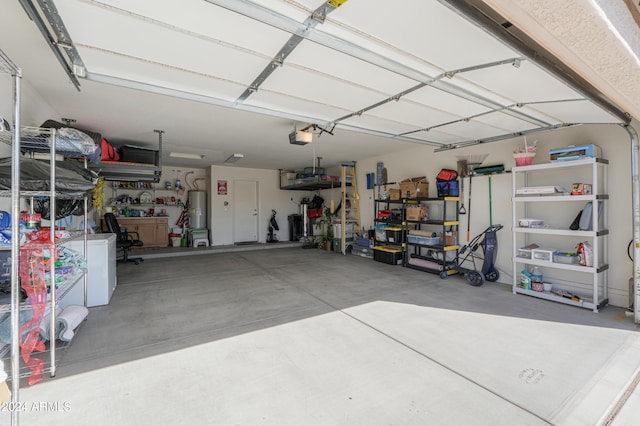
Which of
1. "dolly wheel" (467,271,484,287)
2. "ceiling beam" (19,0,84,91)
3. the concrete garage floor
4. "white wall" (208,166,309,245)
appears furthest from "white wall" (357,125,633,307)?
"ceiling beam" (19,0,84,91)

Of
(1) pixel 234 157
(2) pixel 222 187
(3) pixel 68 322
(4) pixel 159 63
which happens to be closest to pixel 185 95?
(4) pixel 159 63

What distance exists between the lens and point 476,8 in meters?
1.57

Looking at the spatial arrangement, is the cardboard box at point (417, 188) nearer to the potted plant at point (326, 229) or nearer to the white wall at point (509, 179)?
the white wall at point (509, 179)

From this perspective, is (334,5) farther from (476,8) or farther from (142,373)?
(142,373)

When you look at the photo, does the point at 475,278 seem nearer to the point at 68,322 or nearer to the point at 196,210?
the point at 68,322

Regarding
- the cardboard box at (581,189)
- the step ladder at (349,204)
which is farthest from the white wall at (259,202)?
the cardboard box at (581,189)

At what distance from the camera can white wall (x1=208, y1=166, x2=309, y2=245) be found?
341 inches

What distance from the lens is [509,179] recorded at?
15.1 feet

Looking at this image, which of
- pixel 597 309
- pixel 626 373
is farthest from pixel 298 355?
pixel 597 309

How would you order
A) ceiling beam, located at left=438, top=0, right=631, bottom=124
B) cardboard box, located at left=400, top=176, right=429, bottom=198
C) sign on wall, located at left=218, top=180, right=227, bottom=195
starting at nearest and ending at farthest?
ceiling beam, located at left=438, top=0, right=631, bottom=124 → cardboard box, located at left=400, top=176, right=429, bottom=198 → sign on wall, located at left=218, top=180, right=227, bottom=195

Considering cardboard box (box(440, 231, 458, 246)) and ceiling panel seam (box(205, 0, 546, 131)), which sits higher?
ceiling panel seam (box(205, 0, 546, 131))

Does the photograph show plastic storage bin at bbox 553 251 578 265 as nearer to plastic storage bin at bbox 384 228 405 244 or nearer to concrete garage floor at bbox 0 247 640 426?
concrete garage floor at bbox 0 247 640 426

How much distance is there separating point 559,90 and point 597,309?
267 centimetres

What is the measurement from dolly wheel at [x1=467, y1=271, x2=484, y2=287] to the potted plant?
13.7 ft
